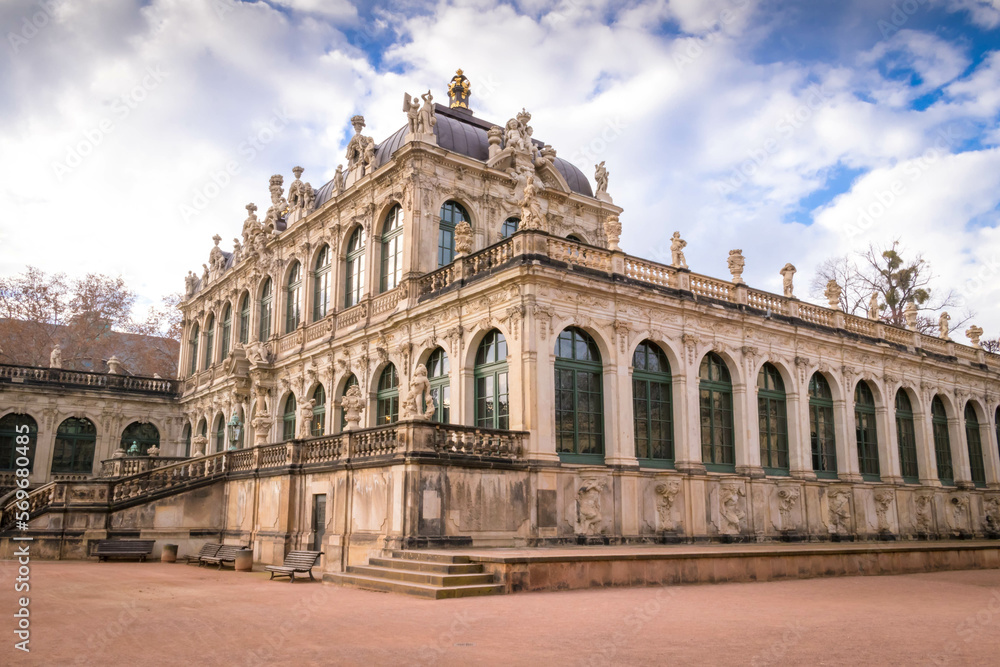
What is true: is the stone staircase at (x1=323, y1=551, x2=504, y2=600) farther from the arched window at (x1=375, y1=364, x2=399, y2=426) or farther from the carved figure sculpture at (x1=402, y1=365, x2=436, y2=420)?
the arched window at (x1=375, y1=364, x2=399, y2=426)

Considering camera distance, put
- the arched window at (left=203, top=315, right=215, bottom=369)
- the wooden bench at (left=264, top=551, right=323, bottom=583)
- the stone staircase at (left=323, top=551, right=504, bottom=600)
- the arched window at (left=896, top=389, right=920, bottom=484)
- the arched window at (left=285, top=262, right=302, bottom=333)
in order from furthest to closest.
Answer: the arched window at (left=203, top=315, right=215, bottom=369) → the arched window at (left=285, top=262, right=302, bottom=333) → the arched window at (left=896, top=389, right=920, bottom=484) → the wooden bench at (left=264, top=551, right=323, bottom=583) → the stone staircase at (left=323, top=551, right=504, bottom=600)

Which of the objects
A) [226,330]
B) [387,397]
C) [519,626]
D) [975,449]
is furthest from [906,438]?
[226,330]

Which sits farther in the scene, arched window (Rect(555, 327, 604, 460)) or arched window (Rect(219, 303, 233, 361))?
arched window (Rect(219, 303, 233, 361))

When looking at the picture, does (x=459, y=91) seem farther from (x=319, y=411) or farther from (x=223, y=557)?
(x=223, y=557)

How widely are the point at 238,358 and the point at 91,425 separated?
10162 mm

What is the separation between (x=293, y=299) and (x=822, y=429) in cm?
1799

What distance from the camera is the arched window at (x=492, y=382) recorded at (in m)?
18.3

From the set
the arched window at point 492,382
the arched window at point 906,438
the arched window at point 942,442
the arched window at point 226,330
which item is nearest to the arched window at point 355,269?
the arched window at point 492,382

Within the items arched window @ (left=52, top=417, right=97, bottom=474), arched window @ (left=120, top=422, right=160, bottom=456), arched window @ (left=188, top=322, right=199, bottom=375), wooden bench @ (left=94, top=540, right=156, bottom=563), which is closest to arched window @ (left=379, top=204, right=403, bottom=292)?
wooden bench @ (left=94, top=540, right=156, bottom=563)

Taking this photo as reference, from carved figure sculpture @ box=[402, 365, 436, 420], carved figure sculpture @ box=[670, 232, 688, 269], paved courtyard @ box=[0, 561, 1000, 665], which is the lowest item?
paved courtyard @ box=[0, 561, 1000, 665]

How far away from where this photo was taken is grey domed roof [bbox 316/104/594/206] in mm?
24344

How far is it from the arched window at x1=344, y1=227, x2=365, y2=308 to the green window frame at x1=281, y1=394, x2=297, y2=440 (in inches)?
174

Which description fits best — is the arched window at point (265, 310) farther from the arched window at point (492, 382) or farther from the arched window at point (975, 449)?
the arched window at point (975, 449)

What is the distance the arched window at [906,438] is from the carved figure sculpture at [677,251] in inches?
418
